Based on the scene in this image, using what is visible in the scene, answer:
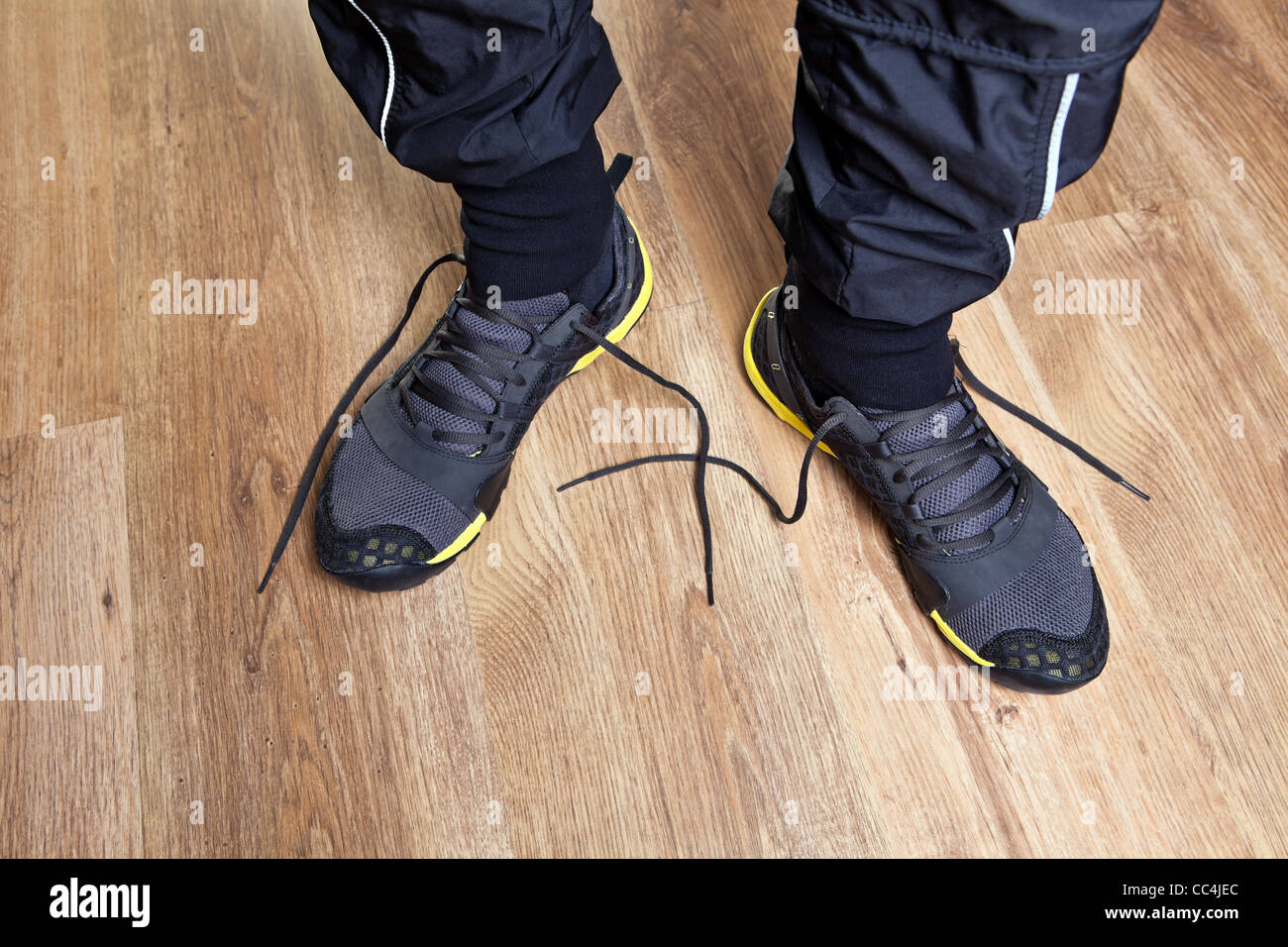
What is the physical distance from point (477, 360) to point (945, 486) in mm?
418

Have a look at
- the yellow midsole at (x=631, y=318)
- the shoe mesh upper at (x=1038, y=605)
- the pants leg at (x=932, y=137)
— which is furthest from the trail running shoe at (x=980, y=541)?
the yellow midsole at (x=631, y=318)

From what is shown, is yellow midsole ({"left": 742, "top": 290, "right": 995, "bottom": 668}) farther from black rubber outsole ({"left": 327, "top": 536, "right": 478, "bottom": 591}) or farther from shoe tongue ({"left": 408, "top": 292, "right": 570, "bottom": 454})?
black rubber outsole ({"left": 327, "top": 536, "right": 478, "bottom": 591})

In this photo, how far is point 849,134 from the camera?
599 mm

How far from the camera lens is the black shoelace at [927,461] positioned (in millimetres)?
808

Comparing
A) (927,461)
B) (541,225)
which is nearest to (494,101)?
(541,225)

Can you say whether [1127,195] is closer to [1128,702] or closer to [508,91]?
[1128,702]

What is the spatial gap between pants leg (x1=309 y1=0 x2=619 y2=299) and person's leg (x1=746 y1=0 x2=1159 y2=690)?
0.55 ft

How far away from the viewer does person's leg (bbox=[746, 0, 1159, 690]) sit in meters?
0.53

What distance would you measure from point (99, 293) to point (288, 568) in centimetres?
40

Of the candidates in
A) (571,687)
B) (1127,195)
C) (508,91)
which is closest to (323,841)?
(571,687)

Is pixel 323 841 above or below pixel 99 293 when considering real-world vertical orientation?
below

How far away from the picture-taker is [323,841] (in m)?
0.79

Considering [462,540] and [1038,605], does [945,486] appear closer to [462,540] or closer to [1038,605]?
[1038,605]

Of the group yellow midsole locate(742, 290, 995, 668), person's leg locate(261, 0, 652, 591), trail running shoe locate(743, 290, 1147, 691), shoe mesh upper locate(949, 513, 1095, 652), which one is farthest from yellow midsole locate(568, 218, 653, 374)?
shoe mesh upper locate(949, 513, 1095, 652)
